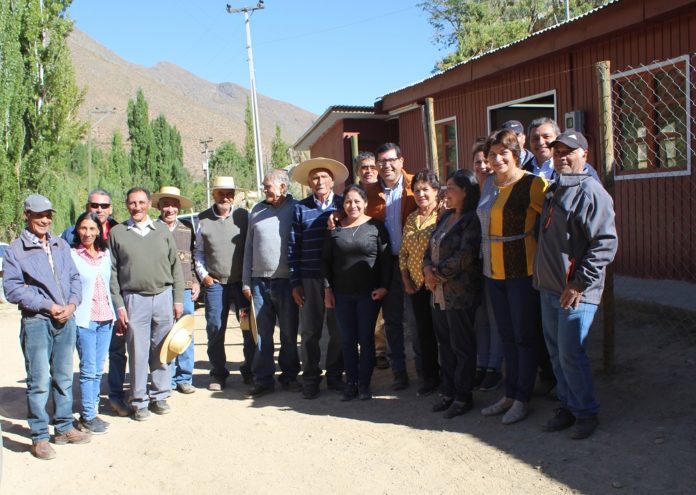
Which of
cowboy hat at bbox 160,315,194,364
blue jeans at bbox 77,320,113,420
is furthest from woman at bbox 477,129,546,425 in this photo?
blue jeans at bbox 77,320,113,420

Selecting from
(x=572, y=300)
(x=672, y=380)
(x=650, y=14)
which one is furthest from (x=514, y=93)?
(x=572, y=300)

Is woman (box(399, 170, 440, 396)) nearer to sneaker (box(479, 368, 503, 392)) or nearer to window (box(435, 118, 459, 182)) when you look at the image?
sneaker (box(479, 368, 503, 392))

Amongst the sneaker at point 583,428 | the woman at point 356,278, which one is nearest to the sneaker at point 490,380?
the woman at point 356,278

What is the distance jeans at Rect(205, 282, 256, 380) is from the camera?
20.3 feet

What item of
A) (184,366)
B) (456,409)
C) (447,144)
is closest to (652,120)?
(456,409)

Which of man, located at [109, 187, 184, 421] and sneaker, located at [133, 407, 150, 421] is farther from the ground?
man, located at [109, 187, 184, 421]

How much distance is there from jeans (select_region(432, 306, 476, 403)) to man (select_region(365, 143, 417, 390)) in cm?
71

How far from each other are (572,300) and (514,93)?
7419 mm

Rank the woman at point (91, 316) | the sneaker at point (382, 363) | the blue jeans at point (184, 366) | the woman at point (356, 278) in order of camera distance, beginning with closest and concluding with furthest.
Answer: the woman at point (91, 316)
the woman at point (356, 278)
the blue jeans at point (184, 366)
the sneaker at point (382, 363)

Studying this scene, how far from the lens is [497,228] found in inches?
177

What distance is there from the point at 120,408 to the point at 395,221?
2.79m

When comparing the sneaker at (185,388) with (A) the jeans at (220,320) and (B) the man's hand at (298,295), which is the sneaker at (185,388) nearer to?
(A) the jeans at (220,320)

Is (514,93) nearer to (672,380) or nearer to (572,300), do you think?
(672,380)

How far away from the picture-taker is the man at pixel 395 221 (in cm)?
566
